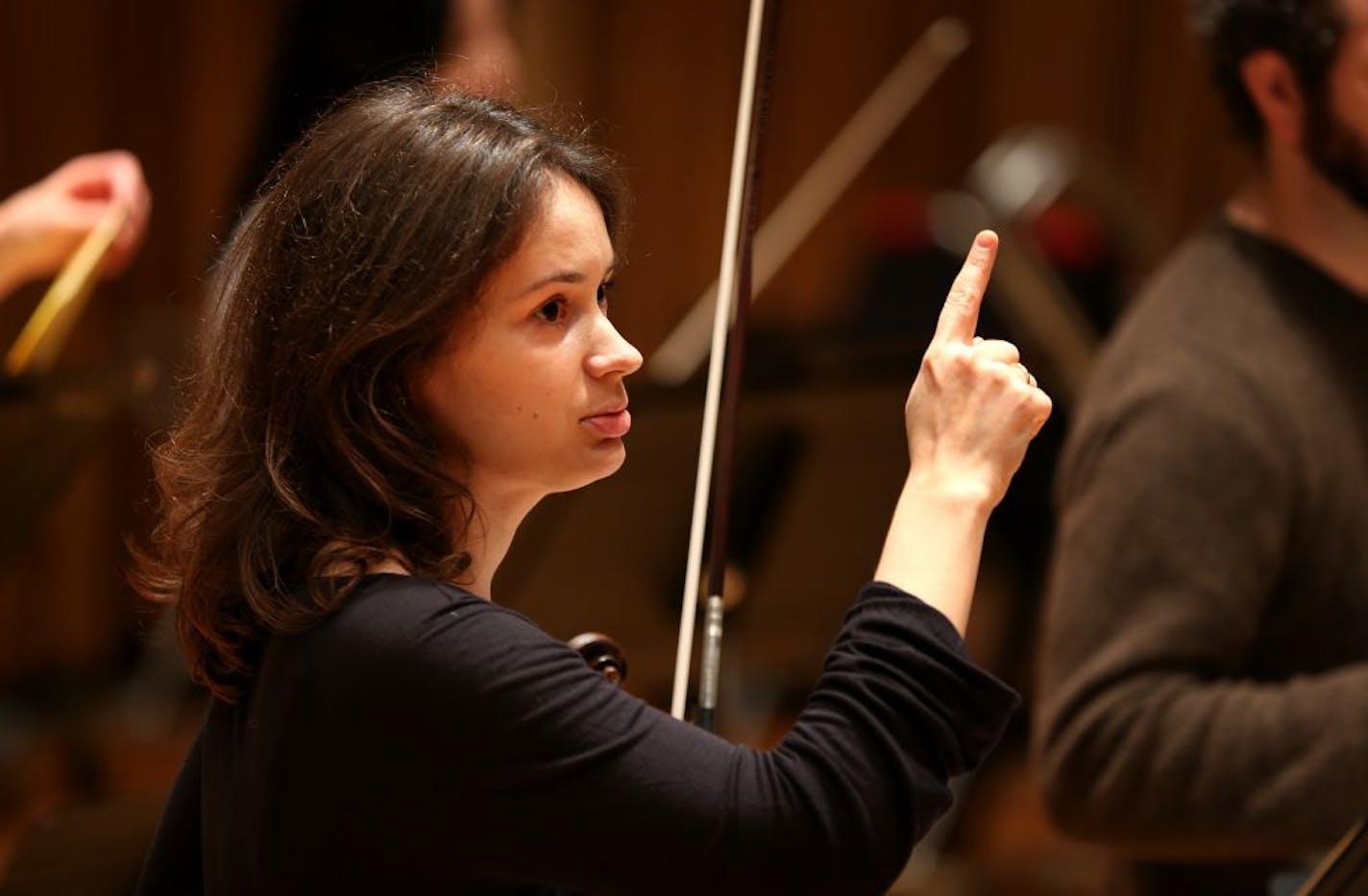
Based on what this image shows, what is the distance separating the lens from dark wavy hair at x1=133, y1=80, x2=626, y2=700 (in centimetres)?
117

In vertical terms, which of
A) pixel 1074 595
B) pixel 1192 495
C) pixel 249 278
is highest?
pixel 249 278

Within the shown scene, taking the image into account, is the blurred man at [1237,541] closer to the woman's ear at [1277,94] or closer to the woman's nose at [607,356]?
the woman's ear at [1277,94]

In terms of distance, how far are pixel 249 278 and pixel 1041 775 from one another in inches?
39.9

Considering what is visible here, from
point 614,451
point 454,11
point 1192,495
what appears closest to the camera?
point 614,451

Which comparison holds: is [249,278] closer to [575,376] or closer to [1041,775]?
[575,376]

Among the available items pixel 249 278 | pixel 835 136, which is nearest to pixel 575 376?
pixel 249 278

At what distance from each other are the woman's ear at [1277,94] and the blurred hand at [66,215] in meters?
1.10

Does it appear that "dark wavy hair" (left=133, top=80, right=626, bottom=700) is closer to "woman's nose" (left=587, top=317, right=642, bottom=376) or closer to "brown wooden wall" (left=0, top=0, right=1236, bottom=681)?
"woman's nose" (left=587, top=317, right=642, bottom=376)

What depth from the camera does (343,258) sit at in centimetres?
118

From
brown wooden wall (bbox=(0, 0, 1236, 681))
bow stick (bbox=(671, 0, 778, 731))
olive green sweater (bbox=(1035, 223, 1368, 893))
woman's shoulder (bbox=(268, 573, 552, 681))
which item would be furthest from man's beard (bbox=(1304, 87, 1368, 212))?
brown wooden wall (bbox=(0, 0, 1236, 681))

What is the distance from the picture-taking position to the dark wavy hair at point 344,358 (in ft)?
3.83

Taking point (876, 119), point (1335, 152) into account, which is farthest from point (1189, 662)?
point (876, 119)

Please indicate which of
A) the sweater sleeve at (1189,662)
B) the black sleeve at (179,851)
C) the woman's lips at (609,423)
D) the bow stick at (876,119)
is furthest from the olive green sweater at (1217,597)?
the bow stick at (876,119)

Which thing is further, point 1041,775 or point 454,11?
point 454,11
